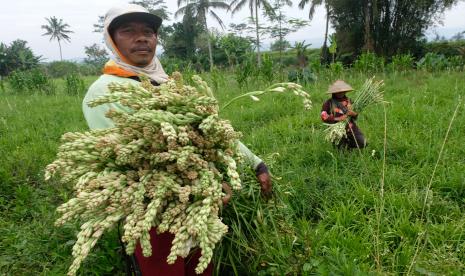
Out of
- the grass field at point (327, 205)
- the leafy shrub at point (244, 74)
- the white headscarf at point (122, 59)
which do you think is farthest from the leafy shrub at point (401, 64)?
the white headscarf at point (122, 59)

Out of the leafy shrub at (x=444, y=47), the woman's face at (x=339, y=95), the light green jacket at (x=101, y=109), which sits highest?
the light green jacket at (x=101, y=109)

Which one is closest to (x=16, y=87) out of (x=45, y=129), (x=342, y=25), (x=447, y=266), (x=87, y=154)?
(x=45, y=129)

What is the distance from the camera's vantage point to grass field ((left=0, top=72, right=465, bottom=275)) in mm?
1979

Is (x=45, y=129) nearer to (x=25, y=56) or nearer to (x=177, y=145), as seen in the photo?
(x=177, y=145)

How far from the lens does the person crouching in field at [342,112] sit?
3.35 m

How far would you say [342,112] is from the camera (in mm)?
3381

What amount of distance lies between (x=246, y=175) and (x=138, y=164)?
2.45 ft

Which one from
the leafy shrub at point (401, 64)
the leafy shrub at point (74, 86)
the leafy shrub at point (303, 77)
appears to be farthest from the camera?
the leafy shrub at point (74, 86)

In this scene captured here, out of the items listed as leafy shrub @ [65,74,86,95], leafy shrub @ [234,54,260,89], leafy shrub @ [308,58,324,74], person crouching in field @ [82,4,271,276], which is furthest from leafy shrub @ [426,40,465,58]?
person crouching in field @ [82,4,271,276]

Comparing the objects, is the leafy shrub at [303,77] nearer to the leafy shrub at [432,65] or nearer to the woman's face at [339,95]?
the leafy shrub at [432,65]

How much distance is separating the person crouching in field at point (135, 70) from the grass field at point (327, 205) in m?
0.28

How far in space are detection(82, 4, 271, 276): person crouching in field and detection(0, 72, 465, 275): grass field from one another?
284 mm

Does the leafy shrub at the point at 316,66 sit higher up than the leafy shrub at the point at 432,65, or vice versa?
the leafy shrub at the point at 316,66

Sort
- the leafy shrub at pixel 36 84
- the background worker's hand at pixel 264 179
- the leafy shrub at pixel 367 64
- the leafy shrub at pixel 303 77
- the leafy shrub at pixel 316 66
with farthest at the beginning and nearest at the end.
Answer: the leafy shrub at pixel 36 84
the leafy shrub at pixel 367 64
the leafy shrub at pixel 316 66
the leafy shrub at pixel 303 77
the background worker's hand at pixel 264 179
